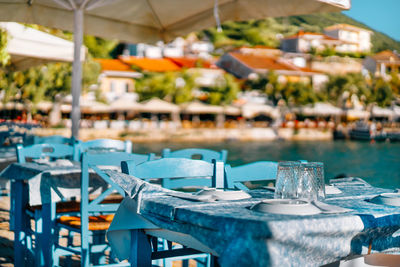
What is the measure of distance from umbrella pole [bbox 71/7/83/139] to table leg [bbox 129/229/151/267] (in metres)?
2.90

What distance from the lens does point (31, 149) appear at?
118 inches

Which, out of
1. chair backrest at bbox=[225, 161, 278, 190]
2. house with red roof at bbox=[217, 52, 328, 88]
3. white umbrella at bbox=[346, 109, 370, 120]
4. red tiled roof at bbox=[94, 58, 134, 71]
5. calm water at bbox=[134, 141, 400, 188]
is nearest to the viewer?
chair backrest at bbox=[225, 161, 278, 190]

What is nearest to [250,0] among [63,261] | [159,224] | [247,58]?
[63,261]

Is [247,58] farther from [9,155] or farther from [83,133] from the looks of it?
→ [9,155]

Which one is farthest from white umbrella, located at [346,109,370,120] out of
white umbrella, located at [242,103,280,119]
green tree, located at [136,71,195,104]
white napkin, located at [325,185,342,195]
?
white napkin, located at [325,185,342,195]

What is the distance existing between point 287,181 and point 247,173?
564 mm

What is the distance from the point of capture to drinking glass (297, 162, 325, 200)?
4.75ft

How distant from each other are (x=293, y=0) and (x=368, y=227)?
227 centimetres

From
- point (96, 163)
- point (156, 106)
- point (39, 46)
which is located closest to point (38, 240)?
point (96, 163)

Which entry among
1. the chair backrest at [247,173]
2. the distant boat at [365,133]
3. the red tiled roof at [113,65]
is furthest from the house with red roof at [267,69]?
the chair backrest at [247,173]

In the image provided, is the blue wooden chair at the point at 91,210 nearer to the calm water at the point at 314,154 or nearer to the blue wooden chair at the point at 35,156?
the blue wooden chair at the point at 35,156

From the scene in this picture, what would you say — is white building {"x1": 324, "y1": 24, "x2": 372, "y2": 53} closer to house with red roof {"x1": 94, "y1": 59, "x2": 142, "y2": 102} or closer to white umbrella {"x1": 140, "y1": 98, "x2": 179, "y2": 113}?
white umbrella {"x1": 140, "y1": 98, "x2": 179, "y2": 113}

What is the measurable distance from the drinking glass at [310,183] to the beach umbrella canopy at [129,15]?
2.14 meters

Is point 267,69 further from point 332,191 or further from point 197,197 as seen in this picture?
point 197,197
